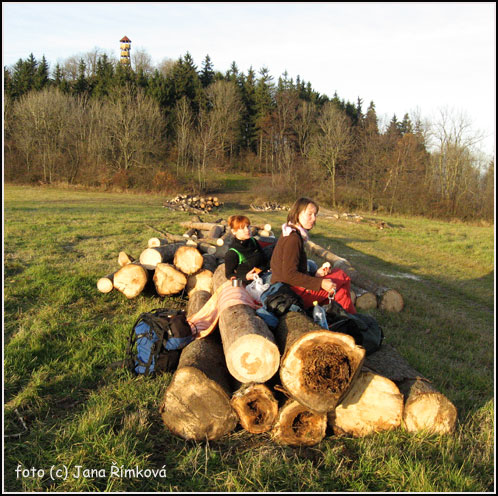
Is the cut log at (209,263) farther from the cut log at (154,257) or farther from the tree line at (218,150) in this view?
the tree line at (218,150)

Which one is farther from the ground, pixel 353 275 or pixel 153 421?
pixel 353 275

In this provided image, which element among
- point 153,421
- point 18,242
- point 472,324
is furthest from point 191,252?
point 18,242

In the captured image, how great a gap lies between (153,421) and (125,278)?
3.72 meters

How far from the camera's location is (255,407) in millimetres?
3225

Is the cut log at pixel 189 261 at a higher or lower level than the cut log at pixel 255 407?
higher

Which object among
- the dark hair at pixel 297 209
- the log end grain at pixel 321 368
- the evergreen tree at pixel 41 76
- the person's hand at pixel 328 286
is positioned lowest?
the log end grain at pixel 321 368

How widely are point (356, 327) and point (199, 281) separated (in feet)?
12.4

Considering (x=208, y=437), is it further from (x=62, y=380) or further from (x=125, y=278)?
(x=125, y=278)

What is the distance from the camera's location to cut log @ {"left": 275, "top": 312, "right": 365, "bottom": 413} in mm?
2961

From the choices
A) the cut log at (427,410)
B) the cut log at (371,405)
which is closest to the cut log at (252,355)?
the cut log at (371,405)

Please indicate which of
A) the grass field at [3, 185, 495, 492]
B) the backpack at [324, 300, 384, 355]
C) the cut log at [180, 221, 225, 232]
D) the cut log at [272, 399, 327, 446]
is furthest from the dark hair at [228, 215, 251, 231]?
the cut log at [180, 221, 225, 232]

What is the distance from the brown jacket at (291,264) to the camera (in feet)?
14.0

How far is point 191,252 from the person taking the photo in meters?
7.21

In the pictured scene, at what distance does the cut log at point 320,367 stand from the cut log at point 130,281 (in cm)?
431
